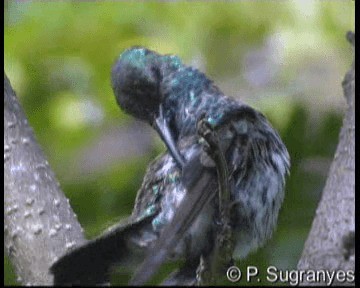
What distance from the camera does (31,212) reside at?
12.3 ft

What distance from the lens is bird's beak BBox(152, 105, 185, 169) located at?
3.79m

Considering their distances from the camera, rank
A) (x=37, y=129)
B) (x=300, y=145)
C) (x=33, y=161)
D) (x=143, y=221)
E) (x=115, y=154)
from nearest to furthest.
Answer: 1. (x=143, y=221)
2. (x=33, y=161)
3. (x=300, y=145)
4. (x=37, y=129)
5. (x=115, y=154)

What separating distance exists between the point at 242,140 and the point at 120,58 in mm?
845

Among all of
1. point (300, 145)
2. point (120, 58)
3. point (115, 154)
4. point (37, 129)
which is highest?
point (120, 58)

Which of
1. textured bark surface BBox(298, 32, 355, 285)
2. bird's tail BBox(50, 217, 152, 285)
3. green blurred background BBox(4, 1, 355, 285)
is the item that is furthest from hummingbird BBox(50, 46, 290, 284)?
green blurred background BBox(4, 1, 355, 285)

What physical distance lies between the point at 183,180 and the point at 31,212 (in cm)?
63

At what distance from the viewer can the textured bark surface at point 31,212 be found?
364 centimetres

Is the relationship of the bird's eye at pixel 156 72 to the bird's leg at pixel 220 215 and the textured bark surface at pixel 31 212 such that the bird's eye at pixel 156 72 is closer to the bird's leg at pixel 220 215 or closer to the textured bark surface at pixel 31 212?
→ the textured bark surface at pixel 31 212

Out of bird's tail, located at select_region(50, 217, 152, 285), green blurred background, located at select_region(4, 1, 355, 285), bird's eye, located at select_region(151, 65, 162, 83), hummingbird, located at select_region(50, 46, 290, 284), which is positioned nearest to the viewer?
bird's tail, located at select_region(50, 217, 152, 285)

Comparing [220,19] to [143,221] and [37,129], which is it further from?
[143,221]

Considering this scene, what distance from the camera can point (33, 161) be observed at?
3.89 meters

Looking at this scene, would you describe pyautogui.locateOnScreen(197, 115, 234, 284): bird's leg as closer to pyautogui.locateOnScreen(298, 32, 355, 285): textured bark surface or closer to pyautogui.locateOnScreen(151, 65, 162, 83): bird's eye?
pyautogui.locateOnScreen(298, 32, 355, 285): textured bark surface

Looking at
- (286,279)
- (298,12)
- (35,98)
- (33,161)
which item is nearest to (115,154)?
(35,98)

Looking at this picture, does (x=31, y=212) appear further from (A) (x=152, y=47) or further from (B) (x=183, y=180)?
(A) (x=152, y=47)
